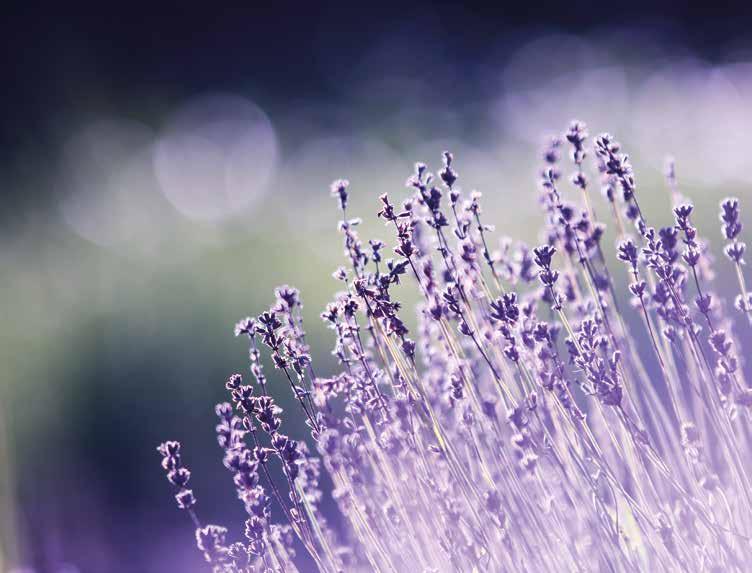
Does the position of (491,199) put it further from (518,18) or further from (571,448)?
(518,18)

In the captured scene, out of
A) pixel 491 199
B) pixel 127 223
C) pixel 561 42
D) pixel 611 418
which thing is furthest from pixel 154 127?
pixel 611 418

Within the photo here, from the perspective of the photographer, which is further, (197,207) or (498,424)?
(197,207)

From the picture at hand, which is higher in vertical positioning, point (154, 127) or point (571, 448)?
point (154, 127)

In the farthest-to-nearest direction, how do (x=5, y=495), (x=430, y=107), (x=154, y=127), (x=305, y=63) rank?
1. (x=305, y=63)
2. (x=430, y=107)
3. (x=154, y=127)
4. (x=5, y=495)

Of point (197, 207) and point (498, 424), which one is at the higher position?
point (197, 207)

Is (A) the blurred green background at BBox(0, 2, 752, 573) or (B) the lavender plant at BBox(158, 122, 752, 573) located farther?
(A) the blurred green background at BBox(0, 2, 752, 573)

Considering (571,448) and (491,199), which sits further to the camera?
(491,199)

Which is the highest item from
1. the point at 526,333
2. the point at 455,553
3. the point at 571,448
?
the point at 526,333

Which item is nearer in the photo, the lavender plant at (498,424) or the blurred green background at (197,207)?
the lavender plant at (498,424)
